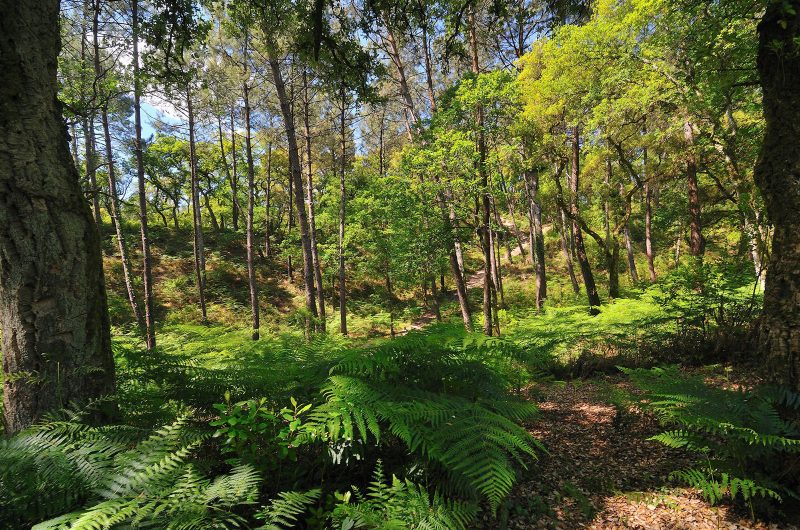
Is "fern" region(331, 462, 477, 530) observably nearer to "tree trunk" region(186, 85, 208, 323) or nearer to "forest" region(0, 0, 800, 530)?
"forest" region(0, 0, 800, 530)

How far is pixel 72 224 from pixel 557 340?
246 inches

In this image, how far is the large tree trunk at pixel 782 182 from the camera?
235cm

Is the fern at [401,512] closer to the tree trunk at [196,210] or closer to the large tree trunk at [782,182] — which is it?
the large tree trunk at [782,182]

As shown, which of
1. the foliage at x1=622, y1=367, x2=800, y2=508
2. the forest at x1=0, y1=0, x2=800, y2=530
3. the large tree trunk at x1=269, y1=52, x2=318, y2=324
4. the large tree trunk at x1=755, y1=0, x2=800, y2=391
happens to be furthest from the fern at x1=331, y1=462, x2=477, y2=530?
the large tree trunk at x1=269, y1=52, x2=318, y2=324

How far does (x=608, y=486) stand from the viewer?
269 centimetres

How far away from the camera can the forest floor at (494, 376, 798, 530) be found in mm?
2260

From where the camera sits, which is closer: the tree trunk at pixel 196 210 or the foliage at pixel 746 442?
the foliage at pixel 746 442

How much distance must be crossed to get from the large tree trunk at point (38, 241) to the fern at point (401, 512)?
195cm

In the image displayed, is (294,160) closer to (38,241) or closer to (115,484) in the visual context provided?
(38,241)

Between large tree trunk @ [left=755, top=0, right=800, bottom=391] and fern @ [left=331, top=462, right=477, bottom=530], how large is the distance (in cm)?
250

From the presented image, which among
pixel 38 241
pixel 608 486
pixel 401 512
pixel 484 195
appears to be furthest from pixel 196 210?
pixel 608 486

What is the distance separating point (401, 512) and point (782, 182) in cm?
340

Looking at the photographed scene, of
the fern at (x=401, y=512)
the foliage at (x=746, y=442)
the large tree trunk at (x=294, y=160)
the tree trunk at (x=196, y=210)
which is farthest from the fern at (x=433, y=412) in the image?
the tree trunk at (x=196, y=210)

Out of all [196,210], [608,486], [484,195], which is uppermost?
[196,210]
